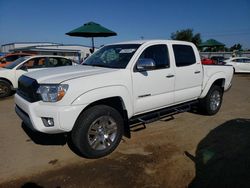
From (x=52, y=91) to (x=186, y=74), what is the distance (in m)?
2.97

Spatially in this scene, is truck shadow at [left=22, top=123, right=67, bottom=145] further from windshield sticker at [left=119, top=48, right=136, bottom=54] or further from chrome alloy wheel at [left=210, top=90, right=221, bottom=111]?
chrome alloy wheel at [left=210, top=90, right=221, bottom=111]

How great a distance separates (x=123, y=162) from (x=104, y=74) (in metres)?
1.43

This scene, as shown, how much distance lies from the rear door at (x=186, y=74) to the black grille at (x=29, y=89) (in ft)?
9.09

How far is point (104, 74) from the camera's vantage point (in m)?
3.77

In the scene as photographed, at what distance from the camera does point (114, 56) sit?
4.62m

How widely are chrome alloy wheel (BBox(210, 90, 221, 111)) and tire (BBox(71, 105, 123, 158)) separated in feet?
10.5

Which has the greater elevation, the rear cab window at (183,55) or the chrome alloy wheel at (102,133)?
the rear cab window at (183,55)

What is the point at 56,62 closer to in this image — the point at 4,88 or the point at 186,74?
the point at 4,88

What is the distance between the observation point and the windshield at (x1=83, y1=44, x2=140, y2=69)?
4299mm

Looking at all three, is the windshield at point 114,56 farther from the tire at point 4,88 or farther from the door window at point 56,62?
the tire at point 4,88

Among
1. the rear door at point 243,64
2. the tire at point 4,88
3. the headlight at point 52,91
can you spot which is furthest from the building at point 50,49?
the headlight at point 52,91

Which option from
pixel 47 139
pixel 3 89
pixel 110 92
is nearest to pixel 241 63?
pixel 3 89

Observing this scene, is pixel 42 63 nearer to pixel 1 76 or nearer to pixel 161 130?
pixel 1 76

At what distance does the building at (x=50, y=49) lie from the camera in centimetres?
3383
